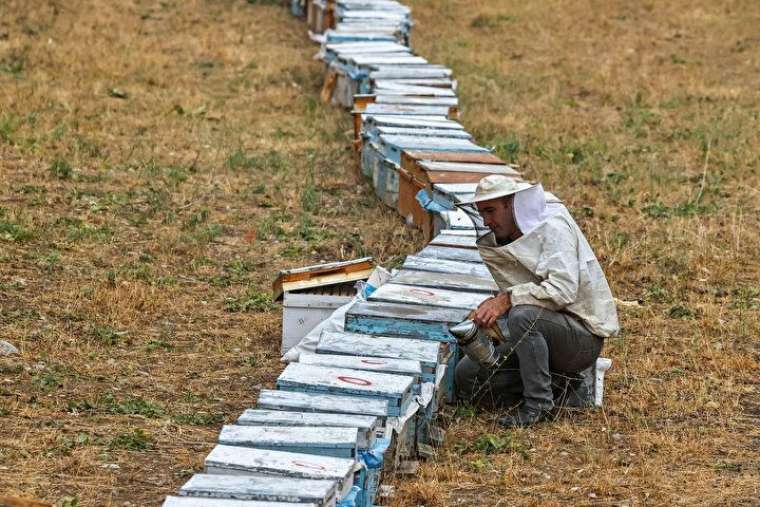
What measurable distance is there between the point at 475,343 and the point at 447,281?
82cm

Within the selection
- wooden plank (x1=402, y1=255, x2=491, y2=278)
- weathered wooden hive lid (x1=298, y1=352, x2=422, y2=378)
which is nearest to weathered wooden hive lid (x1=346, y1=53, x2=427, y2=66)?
wooden plank (x1=402, y1=255, x2=491, y2=278)

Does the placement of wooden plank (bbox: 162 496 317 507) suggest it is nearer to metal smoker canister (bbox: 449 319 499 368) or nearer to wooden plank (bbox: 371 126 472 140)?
metal smoker canister (bbox: 449 319 499 368)

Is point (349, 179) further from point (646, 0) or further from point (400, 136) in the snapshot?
point (646, 0)

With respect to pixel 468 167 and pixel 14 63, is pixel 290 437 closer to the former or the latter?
pixel 468 167

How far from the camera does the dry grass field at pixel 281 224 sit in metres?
5.22

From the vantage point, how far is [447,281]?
6281 millimetres

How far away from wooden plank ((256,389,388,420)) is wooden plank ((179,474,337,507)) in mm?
674

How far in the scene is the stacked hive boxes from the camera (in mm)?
4168

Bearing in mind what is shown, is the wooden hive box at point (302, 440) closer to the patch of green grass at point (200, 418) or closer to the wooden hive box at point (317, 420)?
the wooden hive box at point (317, 420)

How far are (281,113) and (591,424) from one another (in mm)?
6961

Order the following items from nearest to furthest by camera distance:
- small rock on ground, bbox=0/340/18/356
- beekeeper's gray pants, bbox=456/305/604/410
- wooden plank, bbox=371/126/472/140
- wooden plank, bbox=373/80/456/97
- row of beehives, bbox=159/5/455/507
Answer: row of beehives, bbox=159/5/455/507 → beekeeper's gray pants, bbox=456/305/604/410 → small rock on ground, bbox=0/340/18/356 → wooden plank, bbox=371/126/472/140 → wooden plank, bbox=373/80/456/97

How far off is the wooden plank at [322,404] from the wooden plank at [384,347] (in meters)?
0.55

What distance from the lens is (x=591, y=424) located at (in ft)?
18.6

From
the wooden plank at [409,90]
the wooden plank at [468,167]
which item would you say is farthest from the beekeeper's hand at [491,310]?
the wooden plank at [409,90]
